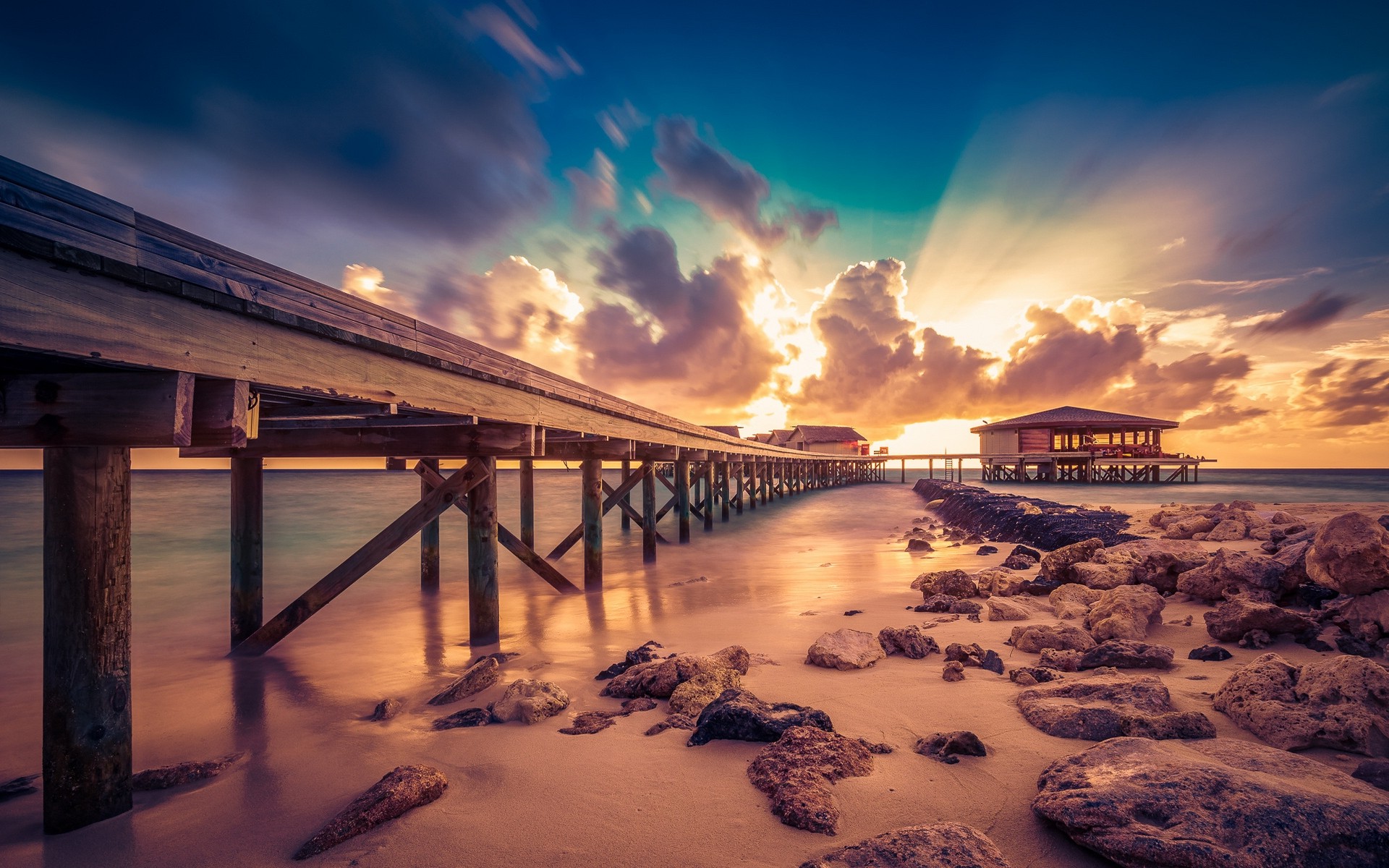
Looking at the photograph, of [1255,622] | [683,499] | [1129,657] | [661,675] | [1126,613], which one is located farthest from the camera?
[683,499]

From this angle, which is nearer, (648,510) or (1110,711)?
(1110,711)

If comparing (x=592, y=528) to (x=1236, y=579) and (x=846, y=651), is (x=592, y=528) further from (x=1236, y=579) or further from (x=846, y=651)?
(x=1236, y=579)

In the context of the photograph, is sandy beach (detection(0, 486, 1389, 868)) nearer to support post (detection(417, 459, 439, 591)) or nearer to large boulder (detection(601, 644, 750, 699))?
large boulder (detection(601, 644, 750, 699))

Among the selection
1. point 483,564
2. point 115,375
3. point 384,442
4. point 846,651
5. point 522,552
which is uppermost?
point 115,375

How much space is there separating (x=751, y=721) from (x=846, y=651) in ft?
4.85

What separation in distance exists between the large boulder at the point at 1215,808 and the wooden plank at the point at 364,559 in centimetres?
488

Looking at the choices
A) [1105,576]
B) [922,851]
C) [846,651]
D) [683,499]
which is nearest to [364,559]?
[846,651]

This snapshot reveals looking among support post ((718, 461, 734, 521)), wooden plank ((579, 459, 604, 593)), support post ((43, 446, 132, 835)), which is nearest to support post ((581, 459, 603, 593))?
wooden plank ((579, 459, 604, 593))

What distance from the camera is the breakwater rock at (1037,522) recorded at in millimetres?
9219

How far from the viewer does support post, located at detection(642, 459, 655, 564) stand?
38.7ft

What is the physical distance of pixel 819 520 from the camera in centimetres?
2058

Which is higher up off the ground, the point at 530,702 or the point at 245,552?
the point at 245,552

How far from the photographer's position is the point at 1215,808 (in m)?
1.86

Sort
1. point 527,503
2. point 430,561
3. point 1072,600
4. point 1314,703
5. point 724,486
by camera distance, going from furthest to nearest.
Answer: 1. point 724,486
2. point 527,503
3. point 430,561
4. point 1072,600
5. point 1314,703
